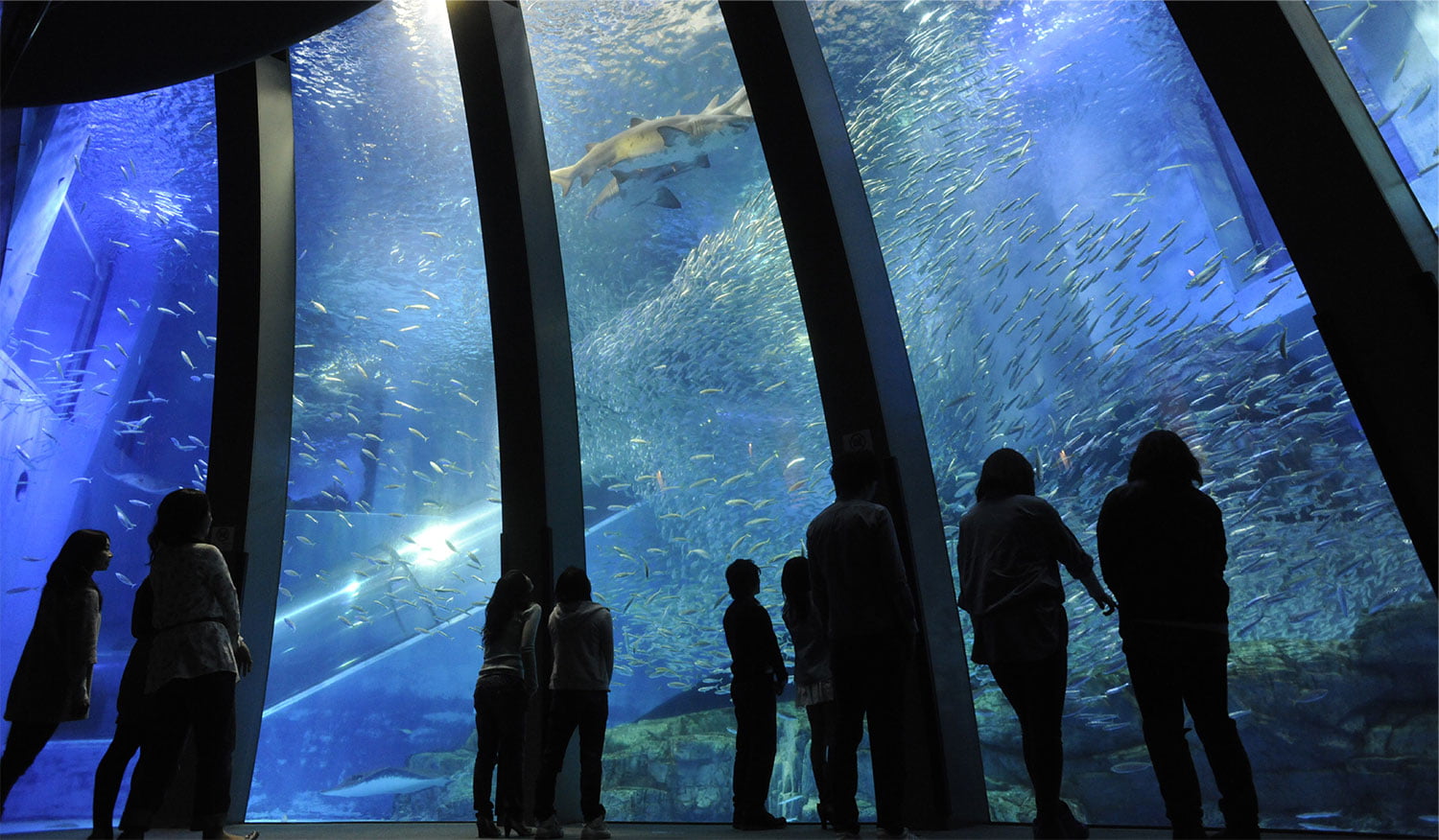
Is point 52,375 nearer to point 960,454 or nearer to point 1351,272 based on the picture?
point 960,454

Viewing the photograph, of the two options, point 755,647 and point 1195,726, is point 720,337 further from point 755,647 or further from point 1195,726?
point 1195,726

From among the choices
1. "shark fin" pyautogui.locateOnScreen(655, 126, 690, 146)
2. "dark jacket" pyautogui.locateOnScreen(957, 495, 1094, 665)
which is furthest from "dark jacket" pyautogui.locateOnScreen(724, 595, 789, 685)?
"shark fin" pyautogui.locateOnScreen(655, 126, 690, 146)

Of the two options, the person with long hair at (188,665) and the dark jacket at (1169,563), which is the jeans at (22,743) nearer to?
the person with long hair at (188,665)

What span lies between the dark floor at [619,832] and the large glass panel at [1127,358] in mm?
1568

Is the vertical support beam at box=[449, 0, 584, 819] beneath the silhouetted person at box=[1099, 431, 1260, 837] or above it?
above

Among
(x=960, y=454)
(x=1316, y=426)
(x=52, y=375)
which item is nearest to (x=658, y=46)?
(x=960, y=454)

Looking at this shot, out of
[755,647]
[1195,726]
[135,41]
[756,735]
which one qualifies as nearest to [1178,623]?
[1195,726]

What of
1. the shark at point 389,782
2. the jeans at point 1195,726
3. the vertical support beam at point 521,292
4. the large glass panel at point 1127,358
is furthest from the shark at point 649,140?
the shark at point 389,782

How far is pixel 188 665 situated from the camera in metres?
3.38

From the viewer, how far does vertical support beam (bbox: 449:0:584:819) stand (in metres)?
5.88

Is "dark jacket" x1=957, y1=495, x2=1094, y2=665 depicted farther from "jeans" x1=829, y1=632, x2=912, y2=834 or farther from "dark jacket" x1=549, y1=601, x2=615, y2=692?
"dark jacket" x1=549, y1=601, x2=615, y2=692

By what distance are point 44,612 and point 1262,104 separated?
6430mm

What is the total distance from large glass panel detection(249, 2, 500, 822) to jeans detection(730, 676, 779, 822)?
8.50 metres

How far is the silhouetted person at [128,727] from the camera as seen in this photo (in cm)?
388
